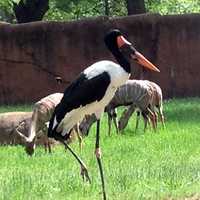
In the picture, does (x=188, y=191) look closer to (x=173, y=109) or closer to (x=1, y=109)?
(x=173, y=109)

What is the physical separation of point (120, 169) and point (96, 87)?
198 cm

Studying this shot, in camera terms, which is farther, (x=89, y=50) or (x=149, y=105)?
(x=89, y=50)

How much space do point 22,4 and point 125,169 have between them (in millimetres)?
19397

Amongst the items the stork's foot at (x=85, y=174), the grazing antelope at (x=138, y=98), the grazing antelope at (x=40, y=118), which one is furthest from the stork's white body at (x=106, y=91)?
the grazing antelope at (x=138, y=98)

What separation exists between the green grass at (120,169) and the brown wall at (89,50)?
7626 mm

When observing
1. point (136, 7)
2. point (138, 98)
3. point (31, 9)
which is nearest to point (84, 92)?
point (138, 98)

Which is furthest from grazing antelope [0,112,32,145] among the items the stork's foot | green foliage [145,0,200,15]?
green foliage [145,0,200,15]

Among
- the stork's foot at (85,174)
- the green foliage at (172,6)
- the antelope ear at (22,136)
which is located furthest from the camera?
the green foliage at (172,6)

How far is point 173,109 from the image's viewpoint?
19500 mm

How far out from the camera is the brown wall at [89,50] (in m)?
23.2

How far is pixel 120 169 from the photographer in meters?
9.36

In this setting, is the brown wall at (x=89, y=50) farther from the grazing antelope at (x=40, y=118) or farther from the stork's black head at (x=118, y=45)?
the stork's black head at (x=118, y=45)

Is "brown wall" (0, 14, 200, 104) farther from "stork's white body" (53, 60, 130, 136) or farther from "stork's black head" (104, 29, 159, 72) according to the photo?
"stork's white body" (53, 60, 130, 136)

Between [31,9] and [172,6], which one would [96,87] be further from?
[172,6]
